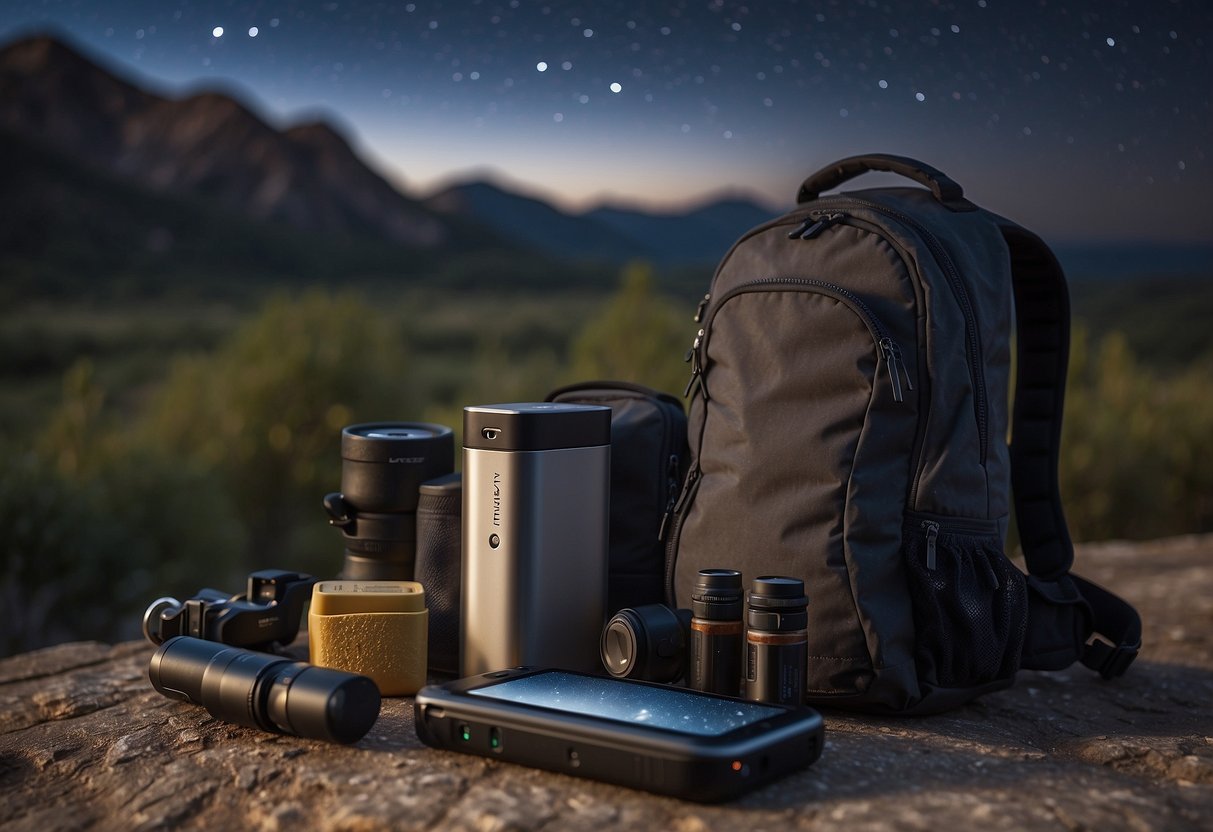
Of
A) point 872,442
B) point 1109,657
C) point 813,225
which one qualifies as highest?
point 813,225

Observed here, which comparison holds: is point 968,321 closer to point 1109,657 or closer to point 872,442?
point 872,442

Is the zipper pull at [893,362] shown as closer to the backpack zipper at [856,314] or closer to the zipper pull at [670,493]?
the backpack zipper at [856,314]

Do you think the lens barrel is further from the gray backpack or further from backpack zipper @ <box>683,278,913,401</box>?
backpack zipper @ <box>683,278,913,401</box>

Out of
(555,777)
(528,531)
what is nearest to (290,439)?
(528,531)

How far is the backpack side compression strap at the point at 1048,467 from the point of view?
2129mm

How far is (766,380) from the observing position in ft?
6.10

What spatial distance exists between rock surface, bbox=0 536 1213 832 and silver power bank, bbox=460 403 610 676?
207 millimetres

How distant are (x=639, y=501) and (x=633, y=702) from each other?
61cm

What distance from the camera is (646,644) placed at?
5.63 ft

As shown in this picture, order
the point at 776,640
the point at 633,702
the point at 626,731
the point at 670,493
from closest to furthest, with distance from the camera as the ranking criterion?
the point at 626,731 → the point at 633,702 → the point at 776,640 → the point at 670,493

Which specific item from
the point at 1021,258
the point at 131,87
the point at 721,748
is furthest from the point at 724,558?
the point at 131,87

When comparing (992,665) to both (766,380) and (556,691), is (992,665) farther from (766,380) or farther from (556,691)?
(556,691)


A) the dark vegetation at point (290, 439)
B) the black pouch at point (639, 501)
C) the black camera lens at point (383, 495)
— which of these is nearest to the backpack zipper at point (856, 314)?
the black pouch at point (639, 501)

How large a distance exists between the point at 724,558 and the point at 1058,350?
0.86m
